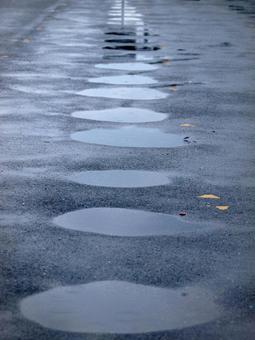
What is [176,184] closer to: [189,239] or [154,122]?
[189,239]

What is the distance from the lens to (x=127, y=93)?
52.4ft

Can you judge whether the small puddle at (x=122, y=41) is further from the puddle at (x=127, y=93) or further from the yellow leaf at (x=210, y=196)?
the yellow leaf at (x=210, y=196)

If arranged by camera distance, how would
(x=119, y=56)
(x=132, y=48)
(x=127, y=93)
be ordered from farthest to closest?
(x=132, y=48) < (x=119, y=56) < (x=127, y=93)

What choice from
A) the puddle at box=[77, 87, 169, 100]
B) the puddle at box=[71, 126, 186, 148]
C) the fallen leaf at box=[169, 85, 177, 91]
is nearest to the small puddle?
the fallen leaf at box=[169, 85, 177, 91]

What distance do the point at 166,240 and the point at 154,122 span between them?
18.1 ft

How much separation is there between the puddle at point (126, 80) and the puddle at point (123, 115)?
288cm

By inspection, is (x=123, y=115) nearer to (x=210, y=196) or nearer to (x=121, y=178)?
(x=121, y=178)

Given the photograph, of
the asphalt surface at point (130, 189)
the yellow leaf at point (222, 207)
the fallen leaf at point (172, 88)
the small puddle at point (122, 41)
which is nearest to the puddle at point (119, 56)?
the asphalt surface at point (130, 189)

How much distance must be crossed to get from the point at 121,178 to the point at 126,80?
755 centimetres

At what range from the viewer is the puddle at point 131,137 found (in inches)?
471

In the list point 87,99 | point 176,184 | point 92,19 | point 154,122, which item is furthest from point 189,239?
point 92,19

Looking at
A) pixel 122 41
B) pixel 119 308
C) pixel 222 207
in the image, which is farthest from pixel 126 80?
pixel 119 308

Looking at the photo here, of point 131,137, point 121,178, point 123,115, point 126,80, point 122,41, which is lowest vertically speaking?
point 122,41

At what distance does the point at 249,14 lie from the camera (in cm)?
3556
